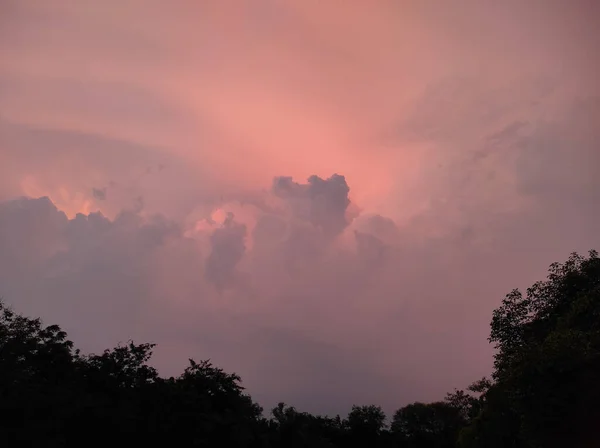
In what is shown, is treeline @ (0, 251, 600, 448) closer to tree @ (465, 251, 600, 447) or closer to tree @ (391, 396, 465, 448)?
tree @ (465, 251, 600, 447)

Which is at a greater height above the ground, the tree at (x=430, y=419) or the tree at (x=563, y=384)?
the tree at (x=430, y=419)

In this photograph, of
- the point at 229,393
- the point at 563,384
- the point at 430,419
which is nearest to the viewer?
the point at 563,384

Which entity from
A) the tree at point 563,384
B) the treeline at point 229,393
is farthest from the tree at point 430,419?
the tree at point 563,384

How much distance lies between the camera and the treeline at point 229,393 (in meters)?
23.1

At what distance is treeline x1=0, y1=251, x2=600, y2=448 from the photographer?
75.8ft

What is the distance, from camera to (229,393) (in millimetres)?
46688

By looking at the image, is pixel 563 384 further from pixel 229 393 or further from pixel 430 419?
pixel 430 419

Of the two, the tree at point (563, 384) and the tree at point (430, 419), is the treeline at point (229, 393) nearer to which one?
the tree at point (563, 384)

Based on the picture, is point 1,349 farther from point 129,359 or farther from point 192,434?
point 192,434

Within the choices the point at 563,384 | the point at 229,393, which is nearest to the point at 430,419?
the point at 229,393

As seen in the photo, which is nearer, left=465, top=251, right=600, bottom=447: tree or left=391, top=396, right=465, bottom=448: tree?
left=465, top=251, right=600, bottom=447: tree

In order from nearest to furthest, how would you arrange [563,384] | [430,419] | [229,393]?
[563,384]
[229,393]
[430,419]

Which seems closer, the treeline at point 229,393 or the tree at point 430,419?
the treeline at point 229,393

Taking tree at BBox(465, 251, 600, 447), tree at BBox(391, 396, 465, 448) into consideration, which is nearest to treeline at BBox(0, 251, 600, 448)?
tree at BBox(465, 251, 600, 447)
